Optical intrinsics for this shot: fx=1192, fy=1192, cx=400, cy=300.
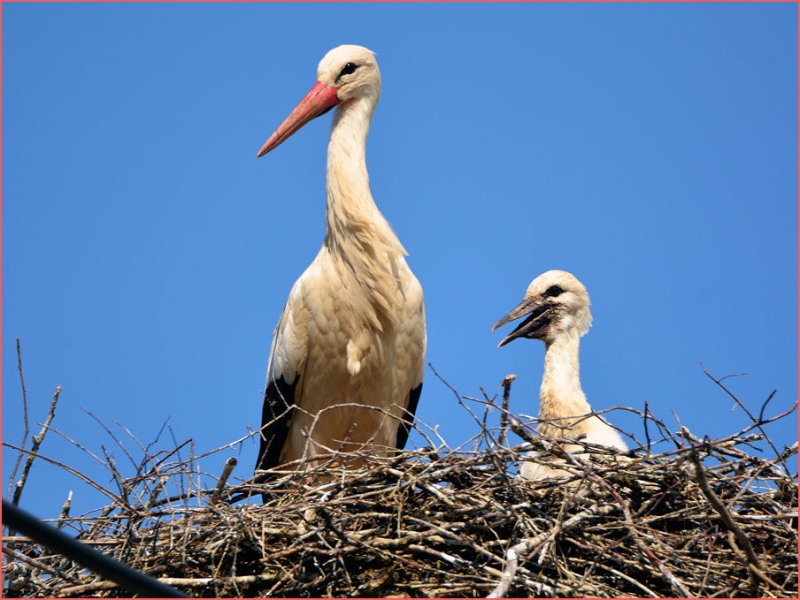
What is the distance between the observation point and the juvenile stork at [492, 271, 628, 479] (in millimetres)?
4359

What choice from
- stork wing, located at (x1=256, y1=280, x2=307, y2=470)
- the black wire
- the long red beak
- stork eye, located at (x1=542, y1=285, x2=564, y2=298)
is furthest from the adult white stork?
the black wire

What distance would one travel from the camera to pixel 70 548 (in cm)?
195

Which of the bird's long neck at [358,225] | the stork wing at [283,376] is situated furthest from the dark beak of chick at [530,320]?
the stork wing at [283,376]

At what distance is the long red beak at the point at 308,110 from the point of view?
15.6ft

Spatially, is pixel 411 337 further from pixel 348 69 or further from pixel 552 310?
pixel 348 69

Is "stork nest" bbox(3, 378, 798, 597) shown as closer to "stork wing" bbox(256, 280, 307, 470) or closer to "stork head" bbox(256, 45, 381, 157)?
"stork wing" bbox(256, 280, 307, 470)

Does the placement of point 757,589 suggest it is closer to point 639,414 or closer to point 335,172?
point 639,414

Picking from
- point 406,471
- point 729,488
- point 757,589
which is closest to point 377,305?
point 406,471

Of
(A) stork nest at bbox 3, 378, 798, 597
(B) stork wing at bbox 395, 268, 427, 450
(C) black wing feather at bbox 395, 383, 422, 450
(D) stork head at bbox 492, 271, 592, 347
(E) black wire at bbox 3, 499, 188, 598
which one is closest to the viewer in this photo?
(E) black wire at bbox 3, 499, 188, 598

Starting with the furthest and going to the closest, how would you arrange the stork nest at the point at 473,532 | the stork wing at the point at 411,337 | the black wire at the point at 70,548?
the stork wing at the point at 411,337
the stork nest at the point at 473,532
the black wire at the point at 70,548

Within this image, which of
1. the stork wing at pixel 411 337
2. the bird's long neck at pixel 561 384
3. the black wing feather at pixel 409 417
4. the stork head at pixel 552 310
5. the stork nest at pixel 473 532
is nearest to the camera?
the stork nest at pixel 473 532

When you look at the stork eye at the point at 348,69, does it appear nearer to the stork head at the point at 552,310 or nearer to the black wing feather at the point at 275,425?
the stork head at the point at 552,310

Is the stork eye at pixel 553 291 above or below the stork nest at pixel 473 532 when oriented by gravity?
above

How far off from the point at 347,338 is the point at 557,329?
90cm
